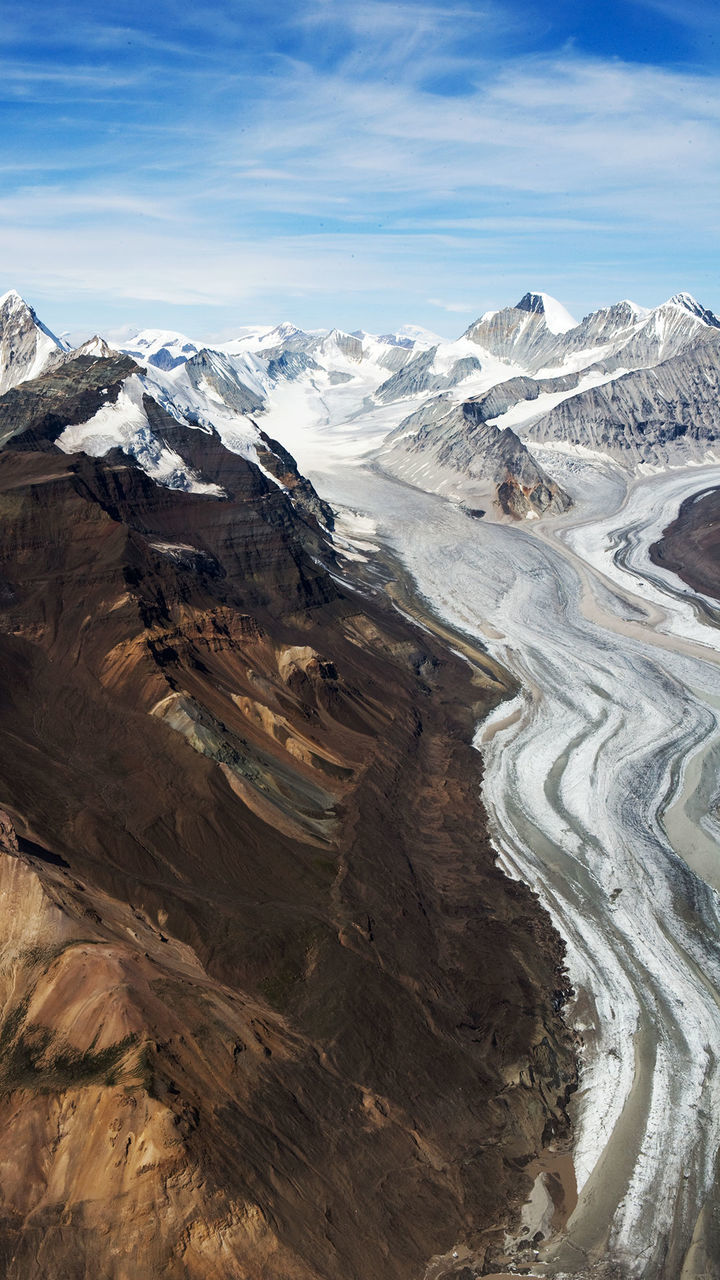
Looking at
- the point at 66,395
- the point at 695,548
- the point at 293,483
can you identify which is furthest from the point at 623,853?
the point at 695,548

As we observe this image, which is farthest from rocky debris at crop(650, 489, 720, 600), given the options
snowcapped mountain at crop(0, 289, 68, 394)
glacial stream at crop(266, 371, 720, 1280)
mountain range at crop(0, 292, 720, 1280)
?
snowcapped mountain at crop(0, 289, 68, 394)

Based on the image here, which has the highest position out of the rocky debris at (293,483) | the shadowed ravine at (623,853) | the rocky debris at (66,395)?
the rocky debris at (66,395)

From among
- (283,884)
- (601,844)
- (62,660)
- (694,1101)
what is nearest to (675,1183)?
A: (694,1101)

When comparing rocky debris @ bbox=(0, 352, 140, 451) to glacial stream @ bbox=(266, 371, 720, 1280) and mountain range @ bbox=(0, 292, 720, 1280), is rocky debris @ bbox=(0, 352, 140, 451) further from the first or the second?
glacial stream @ bbox=(266, 371, 720, 1280)

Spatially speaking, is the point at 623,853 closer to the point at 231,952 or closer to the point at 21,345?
the point at 231,952

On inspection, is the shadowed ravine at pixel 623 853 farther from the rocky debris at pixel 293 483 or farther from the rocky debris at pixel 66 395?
the rocky debris at pixel 66 395

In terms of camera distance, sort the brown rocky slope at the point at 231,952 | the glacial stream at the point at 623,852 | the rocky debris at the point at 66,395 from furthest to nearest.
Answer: the rocky debris at the point at 66,395 → the glacial stream at the point at 623,852 → the brown rocky slope at the point at 231,952

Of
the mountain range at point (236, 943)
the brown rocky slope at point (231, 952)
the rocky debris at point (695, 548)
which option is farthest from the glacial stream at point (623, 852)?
the rocky debris at point (695, 548)
